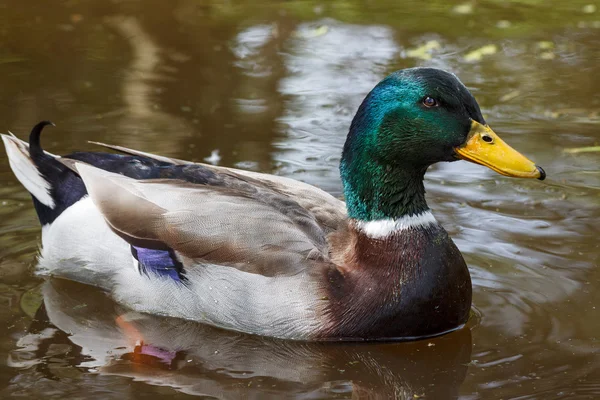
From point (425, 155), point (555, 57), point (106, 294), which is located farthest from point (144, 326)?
point (555, 57)

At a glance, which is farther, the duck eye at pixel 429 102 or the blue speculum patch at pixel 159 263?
the blue speculum patch at pixel 159 263

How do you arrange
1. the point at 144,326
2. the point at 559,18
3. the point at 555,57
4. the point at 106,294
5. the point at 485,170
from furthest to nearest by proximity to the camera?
1. the point at 559,18
2. the point at 555,57
3. the point at 485,170
4. the point at 106,294
5. the point at 144,326

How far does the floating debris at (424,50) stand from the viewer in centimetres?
1026

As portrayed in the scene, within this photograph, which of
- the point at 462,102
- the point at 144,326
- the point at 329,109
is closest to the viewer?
the point at 462,102

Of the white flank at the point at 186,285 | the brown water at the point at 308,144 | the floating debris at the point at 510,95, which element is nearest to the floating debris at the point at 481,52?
the brown water at the point at 308,144

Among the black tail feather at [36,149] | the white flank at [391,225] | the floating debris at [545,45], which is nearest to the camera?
the white flank at [391,225]

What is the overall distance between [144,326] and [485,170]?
3173 mm

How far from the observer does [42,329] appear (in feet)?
18.7

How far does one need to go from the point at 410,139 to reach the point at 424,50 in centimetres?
517

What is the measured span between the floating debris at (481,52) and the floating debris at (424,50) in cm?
36

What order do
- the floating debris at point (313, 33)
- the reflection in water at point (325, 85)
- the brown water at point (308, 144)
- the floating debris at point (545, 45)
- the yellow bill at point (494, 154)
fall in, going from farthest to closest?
the floating debris at point (313, 33)
the floating debris at point (545, 45)
the reflection in water at point (325, 85)
the yellow bill at point (494, 154)
the brown water at point (308, 144)

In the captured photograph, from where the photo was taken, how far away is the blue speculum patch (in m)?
5.63

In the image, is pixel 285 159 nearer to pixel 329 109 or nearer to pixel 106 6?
pixel 329 109

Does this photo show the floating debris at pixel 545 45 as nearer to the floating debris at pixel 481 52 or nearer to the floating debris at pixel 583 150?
the floating debris at pixel 481 52
